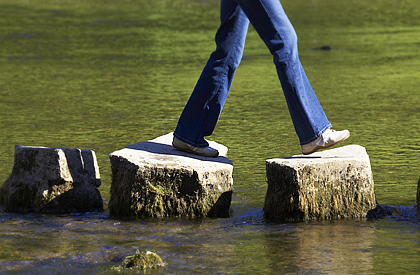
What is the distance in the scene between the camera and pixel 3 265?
3.80 meters

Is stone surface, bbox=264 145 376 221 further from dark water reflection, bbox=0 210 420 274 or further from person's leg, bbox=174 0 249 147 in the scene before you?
person's leg, bbox=174 0 249 147

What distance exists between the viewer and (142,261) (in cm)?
371

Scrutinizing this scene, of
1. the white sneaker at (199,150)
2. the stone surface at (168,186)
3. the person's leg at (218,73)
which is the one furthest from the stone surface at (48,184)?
the person's leg at (218,73)

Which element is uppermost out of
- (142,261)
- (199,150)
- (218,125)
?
(218,125)

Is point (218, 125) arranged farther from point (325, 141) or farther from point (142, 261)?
point (142, 261)

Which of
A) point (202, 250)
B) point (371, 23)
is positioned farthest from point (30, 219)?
point (371, 23)

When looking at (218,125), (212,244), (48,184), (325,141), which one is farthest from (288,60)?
(218,125)

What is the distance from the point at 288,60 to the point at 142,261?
1.74m

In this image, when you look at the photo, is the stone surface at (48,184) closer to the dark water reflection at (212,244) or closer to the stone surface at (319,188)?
the dark water reflection at (212,244)

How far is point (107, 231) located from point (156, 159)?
63 cm

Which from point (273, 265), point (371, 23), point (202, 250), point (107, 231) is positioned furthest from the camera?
point (371, 23)

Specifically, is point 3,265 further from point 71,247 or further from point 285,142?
point 285,142

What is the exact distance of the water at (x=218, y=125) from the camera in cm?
396

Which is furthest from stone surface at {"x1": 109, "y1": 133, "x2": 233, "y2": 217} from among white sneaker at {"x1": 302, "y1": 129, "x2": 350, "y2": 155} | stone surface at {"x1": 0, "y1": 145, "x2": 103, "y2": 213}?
white sneaker at {"x1": 302, "y1": 129, "x2": 350, "y2": 155}
